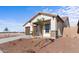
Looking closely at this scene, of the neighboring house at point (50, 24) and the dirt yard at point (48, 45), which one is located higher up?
the neighboring house at point (50, 24)

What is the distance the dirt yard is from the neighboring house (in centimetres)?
8

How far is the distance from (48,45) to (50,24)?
32 cm

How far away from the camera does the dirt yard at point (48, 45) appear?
3.48 m

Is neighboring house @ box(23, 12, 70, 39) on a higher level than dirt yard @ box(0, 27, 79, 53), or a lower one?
higher

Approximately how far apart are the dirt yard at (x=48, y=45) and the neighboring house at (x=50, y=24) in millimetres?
81

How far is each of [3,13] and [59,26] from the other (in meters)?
0.87

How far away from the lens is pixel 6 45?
352cm

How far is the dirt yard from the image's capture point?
348cm

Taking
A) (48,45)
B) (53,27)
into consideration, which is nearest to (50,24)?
(53,27)

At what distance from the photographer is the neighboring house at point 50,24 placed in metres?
3.50

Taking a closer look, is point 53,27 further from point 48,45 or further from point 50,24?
point 48,45

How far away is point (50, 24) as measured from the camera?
3.53 meters
